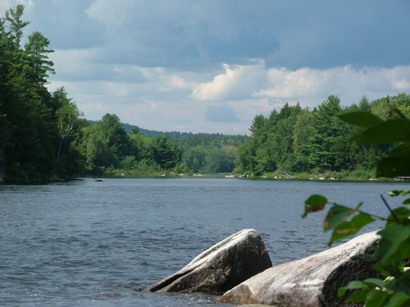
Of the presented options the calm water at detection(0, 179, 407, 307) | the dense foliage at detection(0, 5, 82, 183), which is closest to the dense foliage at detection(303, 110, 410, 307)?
the calm water at detection(0, 179, 407, 307)

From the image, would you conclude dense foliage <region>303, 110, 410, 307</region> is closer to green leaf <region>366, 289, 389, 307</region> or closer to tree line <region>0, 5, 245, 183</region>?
green leaf <region>366, 289, 389, 307</region>

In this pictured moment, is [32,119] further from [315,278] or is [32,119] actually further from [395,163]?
[395,163]

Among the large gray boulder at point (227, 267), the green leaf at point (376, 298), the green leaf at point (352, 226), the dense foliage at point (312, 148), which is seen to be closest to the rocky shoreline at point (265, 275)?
the large gray boulder at point (227, 267)

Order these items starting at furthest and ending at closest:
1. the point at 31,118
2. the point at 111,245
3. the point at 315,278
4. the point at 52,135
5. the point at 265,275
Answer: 1. the point at 52,135
2. the point at 31,118
3. the point at 111,245
4. the point at 265,275
5. the point at 315,278

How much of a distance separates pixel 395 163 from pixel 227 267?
1271cm

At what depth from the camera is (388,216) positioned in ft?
4.28

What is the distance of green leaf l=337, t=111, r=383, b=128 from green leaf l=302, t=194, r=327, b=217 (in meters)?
0.13

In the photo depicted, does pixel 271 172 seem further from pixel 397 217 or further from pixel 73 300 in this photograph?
pixel 397 217

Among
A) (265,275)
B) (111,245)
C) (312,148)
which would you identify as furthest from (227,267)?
(312,148)

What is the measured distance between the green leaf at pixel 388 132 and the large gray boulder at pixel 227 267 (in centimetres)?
1269

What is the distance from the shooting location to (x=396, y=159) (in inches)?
54.1

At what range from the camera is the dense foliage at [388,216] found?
123 cm

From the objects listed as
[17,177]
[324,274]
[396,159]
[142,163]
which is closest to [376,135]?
[396,159]

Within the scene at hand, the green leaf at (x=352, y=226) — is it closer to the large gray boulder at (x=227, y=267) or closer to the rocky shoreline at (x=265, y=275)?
the rocky shoreline at (x=265, y=275)
